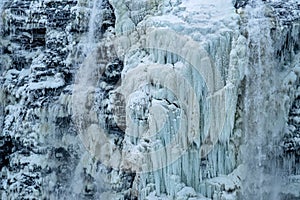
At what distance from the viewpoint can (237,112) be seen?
8242mm

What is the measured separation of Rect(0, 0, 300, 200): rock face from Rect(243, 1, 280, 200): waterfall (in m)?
0.02

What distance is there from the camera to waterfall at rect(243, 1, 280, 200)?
8422mm

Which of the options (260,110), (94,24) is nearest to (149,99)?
(260,110)

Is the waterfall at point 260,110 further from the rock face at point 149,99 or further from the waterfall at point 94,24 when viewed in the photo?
the waterfall at point 94,24

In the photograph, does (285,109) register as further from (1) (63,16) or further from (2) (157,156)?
(1) (63,16)

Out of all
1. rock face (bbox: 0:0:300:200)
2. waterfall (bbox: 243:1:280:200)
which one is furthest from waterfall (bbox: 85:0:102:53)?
waterfall (bbox: 243:1:280:200)

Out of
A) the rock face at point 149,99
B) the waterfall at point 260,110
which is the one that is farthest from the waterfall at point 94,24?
the waterfall at point 260,110

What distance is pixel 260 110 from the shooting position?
8531 millimetres

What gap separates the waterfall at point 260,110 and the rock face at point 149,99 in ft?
0.06

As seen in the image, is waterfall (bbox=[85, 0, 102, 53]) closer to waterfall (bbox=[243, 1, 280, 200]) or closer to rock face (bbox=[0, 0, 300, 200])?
rock face (bbox=[0, 0, 300, 200])

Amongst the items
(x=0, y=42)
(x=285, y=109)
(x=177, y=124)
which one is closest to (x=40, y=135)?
(x=0, y=42)

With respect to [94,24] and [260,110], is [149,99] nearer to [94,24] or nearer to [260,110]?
[260,110]

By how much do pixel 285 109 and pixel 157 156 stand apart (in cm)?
214

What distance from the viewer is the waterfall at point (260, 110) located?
842 cm
